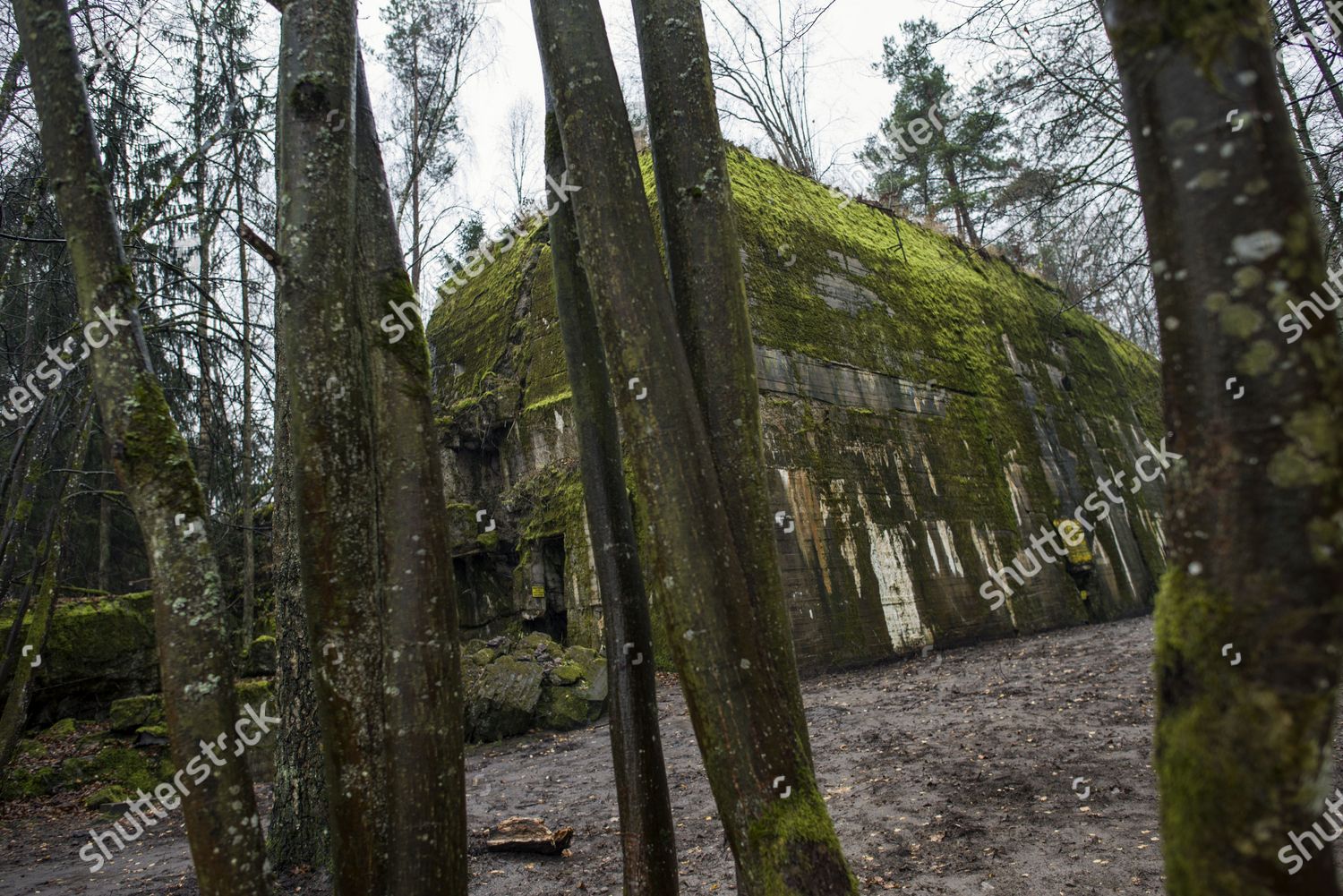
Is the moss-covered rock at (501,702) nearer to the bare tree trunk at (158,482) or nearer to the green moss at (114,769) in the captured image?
the green moss at (114,769)

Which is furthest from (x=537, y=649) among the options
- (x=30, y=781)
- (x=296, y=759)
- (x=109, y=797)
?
(x=296, y=759)

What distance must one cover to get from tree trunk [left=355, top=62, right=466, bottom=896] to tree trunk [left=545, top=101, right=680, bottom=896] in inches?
37.5

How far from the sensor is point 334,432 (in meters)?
2.78

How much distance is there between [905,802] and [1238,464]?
172 inches

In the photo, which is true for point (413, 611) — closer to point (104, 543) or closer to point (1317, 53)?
point (1317, 53)

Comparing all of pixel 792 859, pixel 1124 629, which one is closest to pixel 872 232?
pixel 1124 629

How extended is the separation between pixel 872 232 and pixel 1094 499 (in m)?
7.36

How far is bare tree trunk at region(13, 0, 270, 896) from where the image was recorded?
2465 mm

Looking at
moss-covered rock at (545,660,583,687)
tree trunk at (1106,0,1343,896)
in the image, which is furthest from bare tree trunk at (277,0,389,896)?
moss-covered rock at (545,660,583,687)

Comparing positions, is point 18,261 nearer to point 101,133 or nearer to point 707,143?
point 101,133

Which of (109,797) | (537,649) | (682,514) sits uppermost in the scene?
(682,514)

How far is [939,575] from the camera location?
12438 mm

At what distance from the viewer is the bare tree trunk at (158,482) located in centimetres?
246

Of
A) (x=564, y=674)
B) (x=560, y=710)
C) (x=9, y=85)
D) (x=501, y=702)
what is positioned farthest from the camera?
(x=564, y=674)
